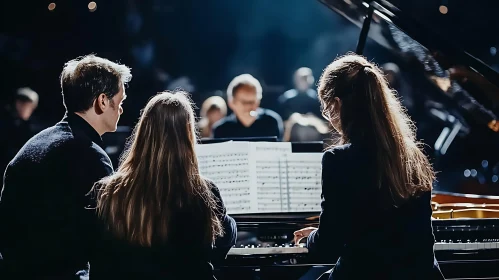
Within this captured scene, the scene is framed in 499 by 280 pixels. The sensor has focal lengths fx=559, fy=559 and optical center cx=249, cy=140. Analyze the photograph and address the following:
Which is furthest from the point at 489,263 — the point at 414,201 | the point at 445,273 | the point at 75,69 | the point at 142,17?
the point at 142,17

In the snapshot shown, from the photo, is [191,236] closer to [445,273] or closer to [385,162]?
[385,162]

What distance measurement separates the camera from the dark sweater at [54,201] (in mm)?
2184

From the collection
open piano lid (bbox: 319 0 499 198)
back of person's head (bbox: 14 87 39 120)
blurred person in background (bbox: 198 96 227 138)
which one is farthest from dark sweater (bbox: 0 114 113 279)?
blurred person in background (bbox: 198 96 227 138)

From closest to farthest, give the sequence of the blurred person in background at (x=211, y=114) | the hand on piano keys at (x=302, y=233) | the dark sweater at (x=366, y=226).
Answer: the dark sweater at (x=366, y=226) < the hand on piano keys at (x=302, y=233) < the blurred person in background at (x=211, y=114)

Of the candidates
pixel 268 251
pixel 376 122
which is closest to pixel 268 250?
pixel 268 251

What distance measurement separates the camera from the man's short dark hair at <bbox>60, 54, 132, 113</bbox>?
7.75 ft

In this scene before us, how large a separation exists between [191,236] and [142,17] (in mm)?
7167

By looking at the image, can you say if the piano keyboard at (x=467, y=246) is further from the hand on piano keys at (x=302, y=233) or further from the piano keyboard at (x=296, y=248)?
the hand on piano keys at (x=302, y=233)

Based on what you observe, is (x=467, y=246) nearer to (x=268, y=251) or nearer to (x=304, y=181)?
(x=304, y=181)

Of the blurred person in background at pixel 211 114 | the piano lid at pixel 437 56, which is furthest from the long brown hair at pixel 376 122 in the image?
the blurred person in background at pixel 211 114

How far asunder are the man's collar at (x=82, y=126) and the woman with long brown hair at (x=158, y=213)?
0.22m

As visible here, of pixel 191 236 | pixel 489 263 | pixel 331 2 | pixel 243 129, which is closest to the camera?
pixel 191 236

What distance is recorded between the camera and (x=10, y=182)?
7.47 feet

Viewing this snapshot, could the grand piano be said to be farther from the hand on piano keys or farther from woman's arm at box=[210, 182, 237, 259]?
woman's arm at box=[210, 182, 237, 259]
